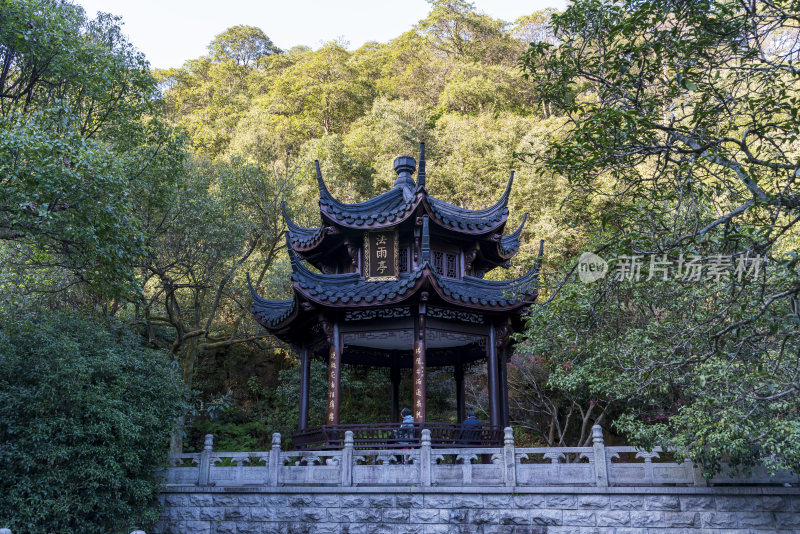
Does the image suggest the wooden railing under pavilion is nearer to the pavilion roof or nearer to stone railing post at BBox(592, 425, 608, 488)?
the pavilion roof

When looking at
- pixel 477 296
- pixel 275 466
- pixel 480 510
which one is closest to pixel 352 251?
pixel 477 296

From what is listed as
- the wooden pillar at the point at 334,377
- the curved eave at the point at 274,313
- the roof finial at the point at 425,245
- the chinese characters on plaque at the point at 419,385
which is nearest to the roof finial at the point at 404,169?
the roof finial at the point at 425,245

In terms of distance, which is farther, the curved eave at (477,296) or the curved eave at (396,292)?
the curved eave at (477,296)

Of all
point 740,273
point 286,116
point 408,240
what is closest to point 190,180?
point 408,240

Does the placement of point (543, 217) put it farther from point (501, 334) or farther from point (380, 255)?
point (380, 255)

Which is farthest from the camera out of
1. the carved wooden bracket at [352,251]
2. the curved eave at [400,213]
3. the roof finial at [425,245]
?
the carved wooden bracket at [352,251]

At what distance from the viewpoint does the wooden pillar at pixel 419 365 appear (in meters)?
11.8

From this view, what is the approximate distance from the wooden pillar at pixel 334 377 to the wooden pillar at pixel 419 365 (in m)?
1.57

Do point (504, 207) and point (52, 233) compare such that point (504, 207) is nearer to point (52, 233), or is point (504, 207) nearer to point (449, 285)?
point (449, 285)

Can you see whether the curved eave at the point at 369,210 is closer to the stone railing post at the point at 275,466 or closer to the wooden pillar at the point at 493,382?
the wooden pillar at the point at 493,382

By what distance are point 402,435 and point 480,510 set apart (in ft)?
7.99

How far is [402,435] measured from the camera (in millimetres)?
11875

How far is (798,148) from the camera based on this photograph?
18.2m

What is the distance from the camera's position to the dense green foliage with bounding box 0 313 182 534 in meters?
9.03
